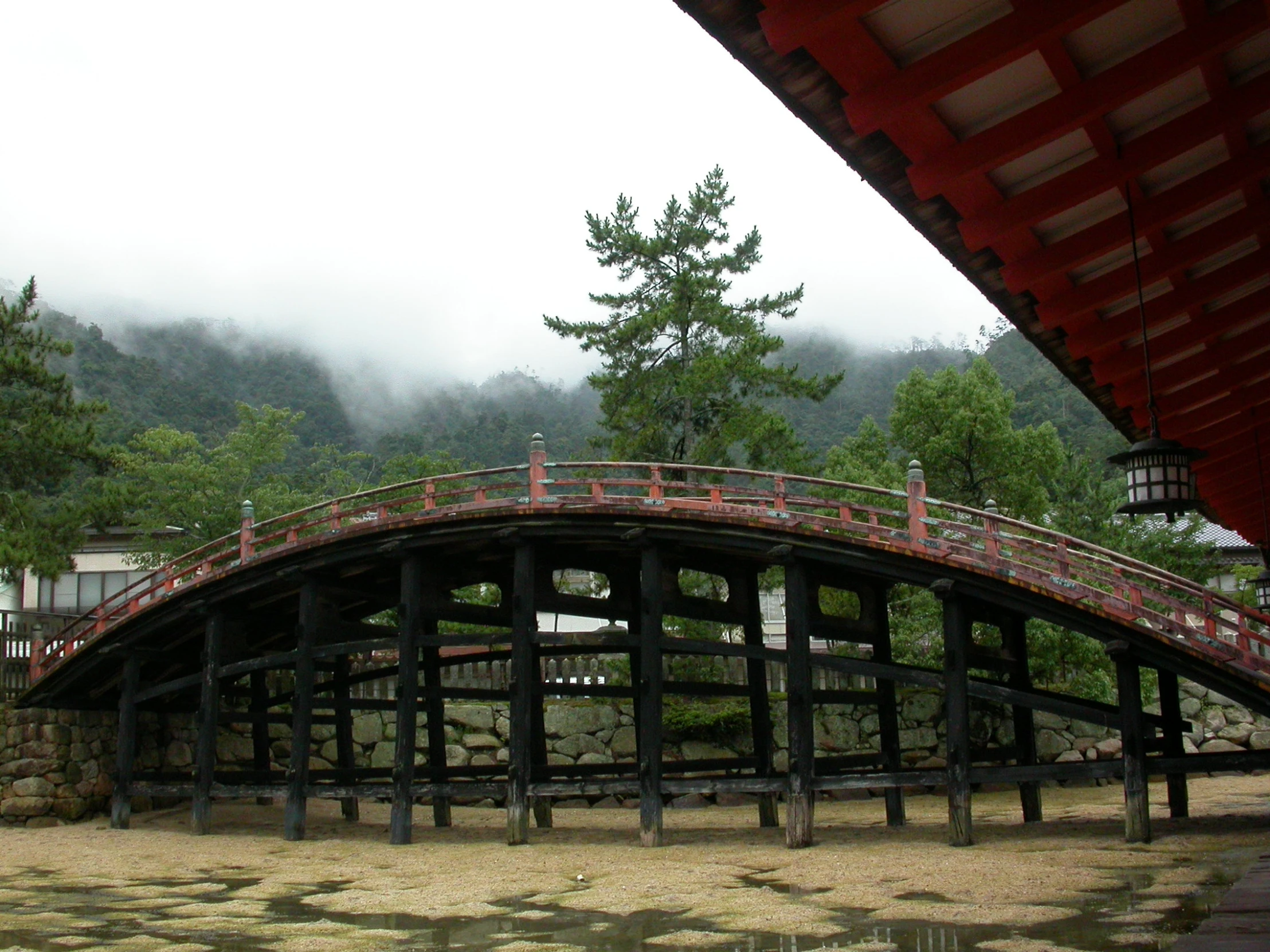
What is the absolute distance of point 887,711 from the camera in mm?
16062

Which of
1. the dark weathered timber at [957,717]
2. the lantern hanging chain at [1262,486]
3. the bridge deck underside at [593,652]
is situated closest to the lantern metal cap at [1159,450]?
the lantern hanging chain at [1262,486]

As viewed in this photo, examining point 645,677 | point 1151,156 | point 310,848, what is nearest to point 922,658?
point 645,677

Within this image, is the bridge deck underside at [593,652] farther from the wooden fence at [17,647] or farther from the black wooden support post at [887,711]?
the wooden fence at [17,647]

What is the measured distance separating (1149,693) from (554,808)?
35.9 feet

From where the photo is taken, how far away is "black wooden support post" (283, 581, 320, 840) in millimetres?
16812

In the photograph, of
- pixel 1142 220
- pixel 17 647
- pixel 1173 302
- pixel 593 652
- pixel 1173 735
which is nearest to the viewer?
pixel 1142 220

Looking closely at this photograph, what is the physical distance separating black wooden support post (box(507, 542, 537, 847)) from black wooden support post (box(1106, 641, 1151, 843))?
6.88 metres

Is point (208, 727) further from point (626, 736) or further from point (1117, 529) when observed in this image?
point (1117, 529)

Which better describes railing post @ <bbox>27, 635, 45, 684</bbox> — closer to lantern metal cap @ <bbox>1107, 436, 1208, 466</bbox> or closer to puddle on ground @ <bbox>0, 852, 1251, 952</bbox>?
puddle on ground @ <bbox>0, 852, 1251, 952</bbox>

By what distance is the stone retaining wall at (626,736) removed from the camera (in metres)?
21.5

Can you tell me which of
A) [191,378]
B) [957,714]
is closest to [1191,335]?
[957,714]

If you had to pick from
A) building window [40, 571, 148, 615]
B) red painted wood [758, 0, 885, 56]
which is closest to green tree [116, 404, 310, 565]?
building window [40, 571, 148, 615]

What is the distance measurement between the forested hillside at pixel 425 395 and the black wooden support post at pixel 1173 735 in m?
32.0

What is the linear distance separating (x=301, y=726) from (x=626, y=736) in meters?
7.10
